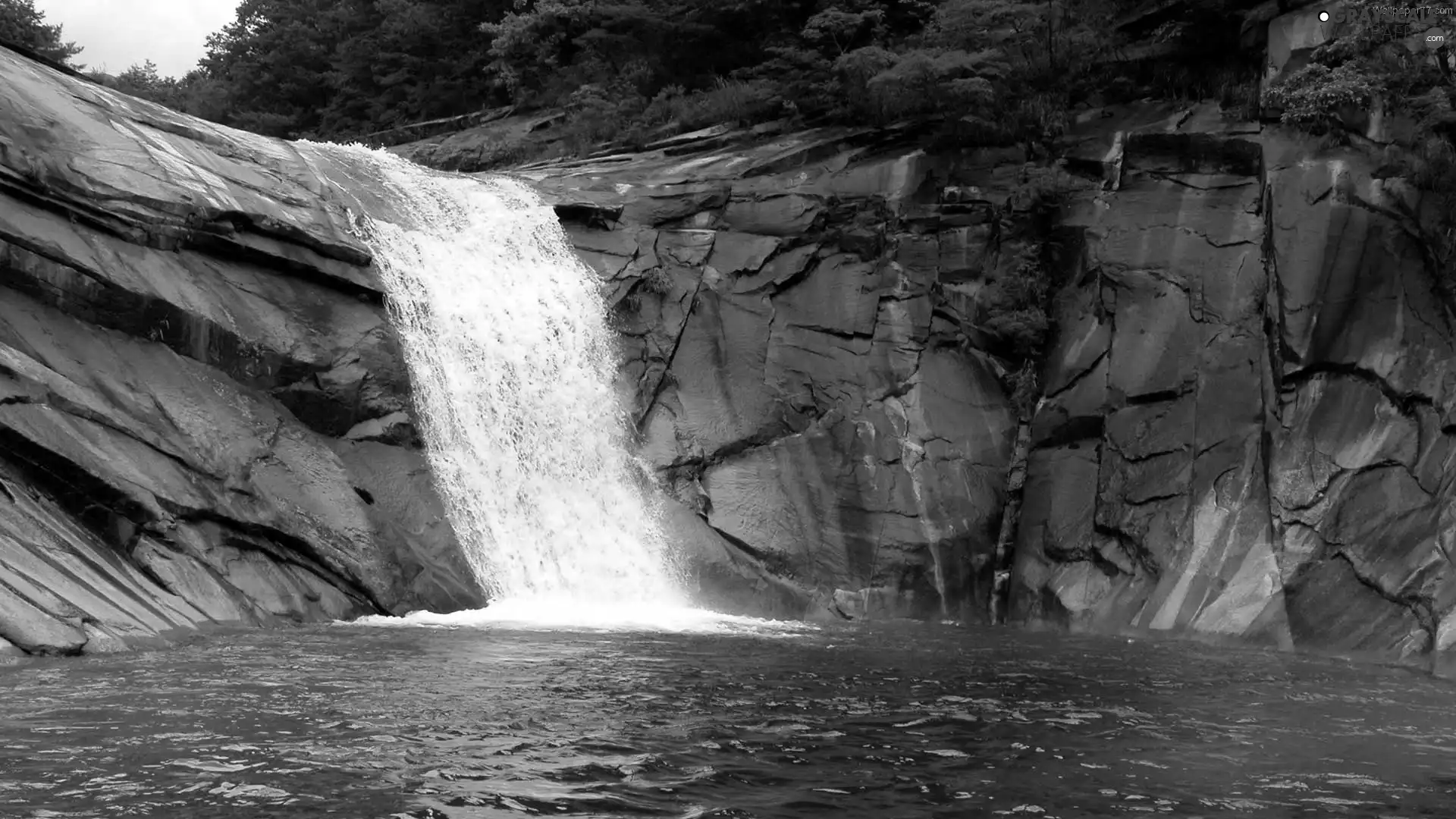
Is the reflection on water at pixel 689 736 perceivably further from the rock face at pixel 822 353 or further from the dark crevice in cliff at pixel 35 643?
the rock face at pixel 822 353

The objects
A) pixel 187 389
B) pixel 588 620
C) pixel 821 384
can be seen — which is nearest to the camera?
pixel 588 620

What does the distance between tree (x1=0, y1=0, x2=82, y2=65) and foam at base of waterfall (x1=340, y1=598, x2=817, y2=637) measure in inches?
1083

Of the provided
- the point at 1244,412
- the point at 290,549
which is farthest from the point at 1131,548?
the point at 290,549

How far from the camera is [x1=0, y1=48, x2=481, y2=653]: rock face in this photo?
13867mm

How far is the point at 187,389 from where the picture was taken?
635 inches

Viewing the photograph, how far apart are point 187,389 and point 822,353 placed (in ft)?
34.0

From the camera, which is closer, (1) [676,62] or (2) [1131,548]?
(2) [1131,548]

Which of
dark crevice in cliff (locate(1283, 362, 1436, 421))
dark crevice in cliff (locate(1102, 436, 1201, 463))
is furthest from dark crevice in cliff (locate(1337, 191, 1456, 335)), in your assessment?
dark crevice in cliff (locate(1102, 436, 1201, 463))

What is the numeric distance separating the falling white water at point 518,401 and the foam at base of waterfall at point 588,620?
9 centimetres

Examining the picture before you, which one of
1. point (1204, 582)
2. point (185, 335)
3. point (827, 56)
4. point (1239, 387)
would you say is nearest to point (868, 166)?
point (827, 56)

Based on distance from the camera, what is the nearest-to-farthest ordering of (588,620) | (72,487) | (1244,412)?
(72,487)
(588,620)
(1244,412)

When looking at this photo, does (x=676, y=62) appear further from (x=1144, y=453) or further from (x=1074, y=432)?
(x=1144, y=453)

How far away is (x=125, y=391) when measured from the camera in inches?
608

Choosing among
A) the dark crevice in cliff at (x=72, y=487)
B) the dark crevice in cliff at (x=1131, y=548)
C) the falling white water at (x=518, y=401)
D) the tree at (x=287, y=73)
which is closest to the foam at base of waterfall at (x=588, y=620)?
the falling white water at (x=518, y=401)
